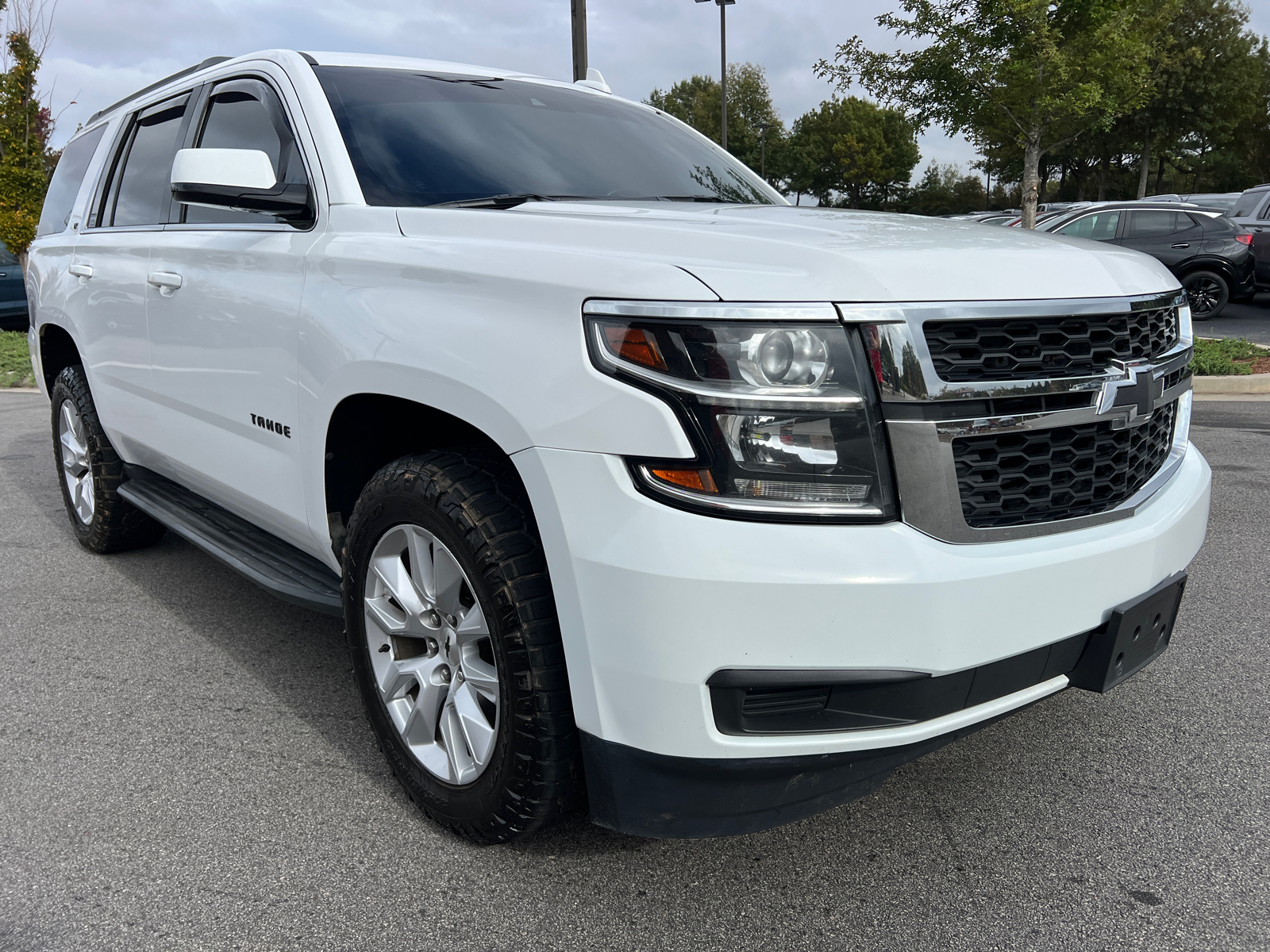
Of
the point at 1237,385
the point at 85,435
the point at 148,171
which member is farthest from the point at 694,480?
the point at 1237,385

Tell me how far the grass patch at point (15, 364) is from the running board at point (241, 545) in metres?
7.01

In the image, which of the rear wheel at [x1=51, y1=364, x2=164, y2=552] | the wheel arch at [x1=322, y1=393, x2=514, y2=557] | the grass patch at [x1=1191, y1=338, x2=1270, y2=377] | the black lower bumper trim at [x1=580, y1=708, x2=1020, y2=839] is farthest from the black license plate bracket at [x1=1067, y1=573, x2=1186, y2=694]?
the grass patch at [x1=1191, y1=338, x2=1270, y2=377]

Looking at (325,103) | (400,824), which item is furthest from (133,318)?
(400,824)

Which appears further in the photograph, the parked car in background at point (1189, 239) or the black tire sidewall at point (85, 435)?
the parked car in background at point (1189, 239)

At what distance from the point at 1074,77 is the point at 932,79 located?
1900 mm

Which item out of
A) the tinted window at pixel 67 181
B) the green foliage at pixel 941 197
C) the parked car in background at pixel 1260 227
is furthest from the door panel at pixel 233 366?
the green foliage at pixel 941 197

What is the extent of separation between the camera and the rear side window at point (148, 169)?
3.74 metres

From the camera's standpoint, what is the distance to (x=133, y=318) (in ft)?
12.0

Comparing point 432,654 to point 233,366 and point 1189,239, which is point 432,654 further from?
point 1189,239

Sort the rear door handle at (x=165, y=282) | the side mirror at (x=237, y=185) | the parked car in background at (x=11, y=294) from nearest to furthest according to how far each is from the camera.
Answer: the side mirror at (x=237, y=185) → the rear door handle at (x=165, y=282) → the parked car in background at (x=11, y=294)

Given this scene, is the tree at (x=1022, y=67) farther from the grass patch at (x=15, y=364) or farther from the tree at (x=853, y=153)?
the tree at (x=853, y=153)

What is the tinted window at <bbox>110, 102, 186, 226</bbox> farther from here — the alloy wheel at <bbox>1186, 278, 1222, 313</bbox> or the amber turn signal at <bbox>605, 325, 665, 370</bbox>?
the alloy wheel at <bbox>1186, 278, 1222, 313</bbox>

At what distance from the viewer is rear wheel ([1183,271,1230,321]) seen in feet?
43.5

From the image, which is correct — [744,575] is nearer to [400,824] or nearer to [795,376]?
[795,376]
